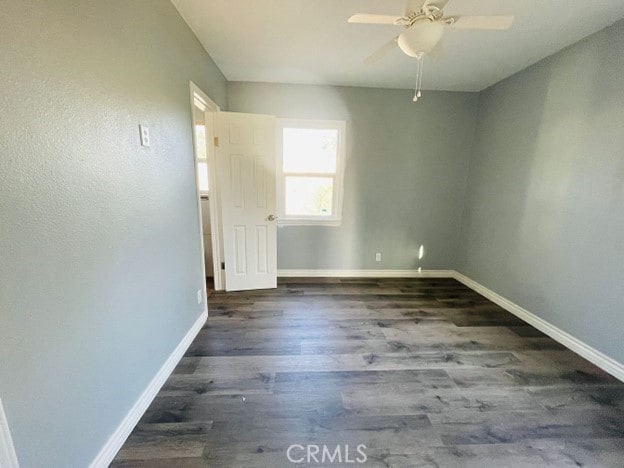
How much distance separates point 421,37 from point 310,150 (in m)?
2.06

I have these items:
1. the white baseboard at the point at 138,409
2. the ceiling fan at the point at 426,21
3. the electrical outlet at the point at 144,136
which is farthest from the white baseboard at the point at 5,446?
the ceiling fan at the point at 426,21

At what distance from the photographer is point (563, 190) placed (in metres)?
2.24

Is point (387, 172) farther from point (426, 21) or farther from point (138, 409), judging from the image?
point (138, 409)

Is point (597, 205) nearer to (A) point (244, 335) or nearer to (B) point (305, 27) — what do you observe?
(B) point (305, 27)

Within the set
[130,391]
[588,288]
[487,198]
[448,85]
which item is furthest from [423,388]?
[448,85]

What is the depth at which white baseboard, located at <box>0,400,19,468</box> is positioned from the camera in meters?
0.78

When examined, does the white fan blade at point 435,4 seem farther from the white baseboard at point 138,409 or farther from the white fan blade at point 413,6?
the white baseboard at point 138,409

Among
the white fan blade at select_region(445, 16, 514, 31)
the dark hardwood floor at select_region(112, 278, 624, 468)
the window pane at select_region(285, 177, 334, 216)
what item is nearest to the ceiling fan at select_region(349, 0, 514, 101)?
the white fan blade at select_region(445, 16, 514, 31)

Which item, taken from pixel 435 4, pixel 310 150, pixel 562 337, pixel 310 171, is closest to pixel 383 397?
pixel 562 337

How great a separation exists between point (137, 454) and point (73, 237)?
1.12 m

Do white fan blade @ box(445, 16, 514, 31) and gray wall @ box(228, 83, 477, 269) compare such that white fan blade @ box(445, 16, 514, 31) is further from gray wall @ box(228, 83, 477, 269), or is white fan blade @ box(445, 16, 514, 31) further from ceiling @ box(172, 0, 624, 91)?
gray wall @ box(228, 83, 477, 269)

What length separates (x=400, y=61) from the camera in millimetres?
2529

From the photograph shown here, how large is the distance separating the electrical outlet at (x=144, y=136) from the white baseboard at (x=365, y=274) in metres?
2.48

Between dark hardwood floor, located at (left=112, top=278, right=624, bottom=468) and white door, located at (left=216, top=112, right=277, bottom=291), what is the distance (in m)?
0.67
